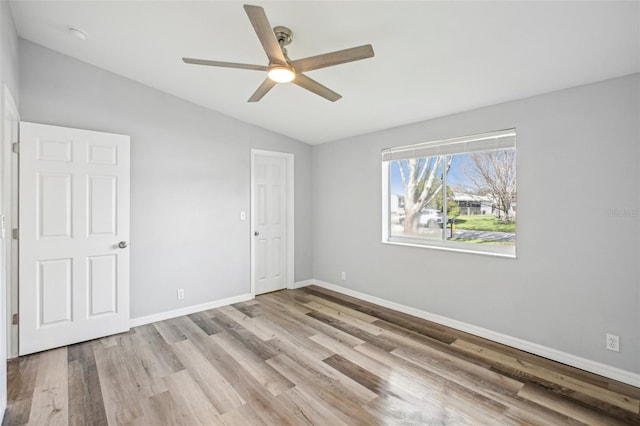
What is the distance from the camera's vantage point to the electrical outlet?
7.86ft

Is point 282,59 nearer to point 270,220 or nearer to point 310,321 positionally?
point 310,321

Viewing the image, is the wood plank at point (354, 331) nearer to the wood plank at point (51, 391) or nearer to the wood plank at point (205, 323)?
the wood plank at point (205, 323)

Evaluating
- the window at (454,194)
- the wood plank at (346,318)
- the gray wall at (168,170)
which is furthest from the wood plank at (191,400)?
the window at (454,194)

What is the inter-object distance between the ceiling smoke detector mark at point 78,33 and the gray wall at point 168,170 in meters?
0.54

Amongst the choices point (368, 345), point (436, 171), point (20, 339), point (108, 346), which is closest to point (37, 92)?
point (20, 339)

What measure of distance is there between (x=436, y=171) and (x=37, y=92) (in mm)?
4226

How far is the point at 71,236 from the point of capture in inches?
119

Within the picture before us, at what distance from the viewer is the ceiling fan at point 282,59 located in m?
1.66

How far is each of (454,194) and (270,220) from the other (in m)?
2.66

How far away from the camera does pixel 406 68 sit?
2.59 metres

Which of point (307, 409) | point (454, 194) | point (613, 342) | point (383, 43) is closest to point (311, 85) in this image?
point (383, 43)

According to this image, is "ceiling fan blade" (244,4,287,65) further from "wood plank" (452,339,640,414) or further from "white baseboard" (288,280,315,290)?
"white baseboard" (288,280,315,290)

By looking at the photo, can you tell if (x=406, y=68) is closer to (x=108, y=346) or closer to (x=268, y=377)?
(x=268, y=377)

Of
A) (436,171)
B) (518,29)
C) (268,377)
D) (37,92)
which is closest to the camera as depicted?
(518,29)
